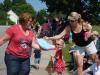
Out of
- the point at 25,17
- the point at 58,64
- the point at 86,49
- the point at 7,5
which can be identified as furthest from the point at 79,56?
the point at 7,5

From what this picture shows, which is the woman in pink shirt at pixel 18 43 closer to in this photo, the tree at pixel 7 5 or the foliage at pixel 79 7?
the foliage at pixel 79 7

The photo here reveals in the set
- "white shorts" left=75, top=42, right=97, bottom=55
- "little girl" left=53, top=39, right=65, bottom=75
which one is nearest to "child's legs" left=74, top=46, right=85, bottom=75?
"white shorts" left=75, top=42, right=97, bottom=55

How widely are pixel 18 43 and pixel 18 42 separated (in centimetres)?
2

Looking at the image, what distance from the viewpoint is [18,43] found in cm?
952

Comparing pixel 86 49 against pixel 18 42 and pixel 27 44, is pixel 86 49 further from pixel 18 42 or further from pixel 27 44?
pixel 18 42

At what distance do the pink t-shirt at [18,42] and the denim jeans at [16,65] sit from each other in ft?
0.31

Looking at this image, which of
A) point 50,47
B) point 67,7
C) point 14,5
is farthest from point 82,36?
Answer: point 14,5

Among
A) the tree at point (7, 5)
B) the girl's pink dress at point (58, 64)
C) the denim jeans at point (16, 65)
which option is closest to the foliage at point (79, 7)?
the girl's pink dress at point (58, 64)

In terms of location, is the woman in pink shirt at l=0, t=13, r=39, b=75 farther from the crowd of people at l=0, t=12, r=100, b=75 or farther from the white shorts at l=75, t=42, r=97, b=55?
the white shorts at l=75, t=42, r=97, b=55

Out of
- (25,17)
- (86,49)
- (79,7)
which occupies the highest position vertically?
(25,17)

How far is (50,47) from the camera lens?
36.4ft

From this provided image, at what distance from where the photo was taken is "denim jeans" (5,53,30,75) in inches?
377

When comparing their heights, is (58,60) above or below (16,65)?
below

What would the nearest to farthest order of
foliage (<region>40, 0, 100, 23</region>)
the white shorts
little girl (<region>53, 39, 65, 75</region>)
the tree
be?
the white shorts
little girl (<region>53, 39, 65, 75</region>)
foliage (<region>40, 0, 100, 23</region>)
the tree
